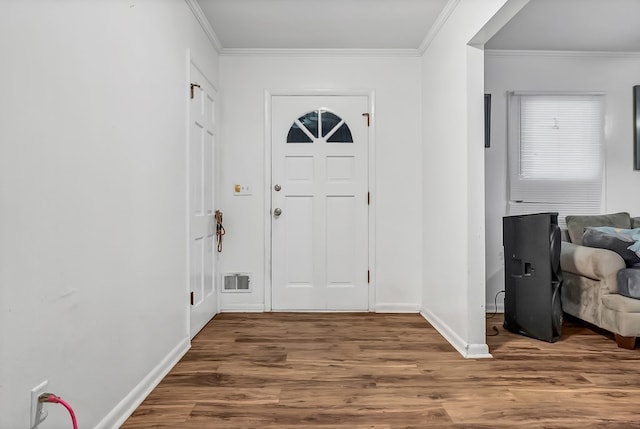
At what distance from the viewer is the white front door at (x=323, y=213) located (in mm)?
3709

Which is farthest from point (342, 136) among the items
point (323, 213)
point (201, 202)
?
point (201, 202)

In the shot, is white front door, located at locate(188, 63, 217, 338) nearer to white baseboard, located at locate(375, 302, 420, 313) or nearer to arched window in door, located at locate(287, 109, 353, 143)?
arched window in door, located at locate(287, 109, 353, 143)

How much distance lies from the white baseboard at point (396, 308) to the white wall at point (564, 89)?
2.33 feet

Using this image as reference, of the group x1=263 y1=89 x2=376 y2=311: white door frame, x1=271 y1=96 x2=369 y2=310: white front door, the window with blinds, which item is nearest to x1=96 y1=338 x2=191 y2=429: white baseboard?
x1=263 y1=89 x2=376 y2=311: white door frame

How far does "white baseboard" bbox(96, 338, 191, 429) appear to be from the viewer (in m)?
1.66

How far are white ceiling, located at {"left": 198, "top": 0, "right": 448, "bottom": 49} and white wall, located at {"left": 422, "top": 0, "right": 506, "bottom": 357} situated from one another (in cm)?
26

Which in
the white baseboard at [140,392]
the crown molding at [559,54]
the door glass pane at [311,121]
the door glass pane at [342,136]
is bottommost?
the white baseboard at [140,392]

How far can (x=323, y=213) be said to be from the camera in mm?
3709

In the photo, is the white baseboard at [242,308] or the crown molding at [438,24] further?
the white baseboard at [242,308]

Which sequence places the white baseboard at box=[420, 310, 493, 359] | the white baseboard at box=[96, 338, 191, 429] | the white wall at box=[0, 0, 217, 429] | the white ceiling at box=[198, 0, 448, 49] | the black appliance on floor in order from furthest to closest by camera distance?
the white ceiling at box=[198, 0, 448, 49]
the black appliance on floor
the white baseboard at box=[420, 310, 493, 359]
the white baseboard at box=[96, 338, 191, 429]
the white wall at box=[0, 0, 217, 429]

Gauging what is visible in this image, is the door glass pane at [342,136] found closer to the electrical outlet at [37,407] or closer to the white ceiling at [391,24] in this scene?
the white ceiling at [391,24]

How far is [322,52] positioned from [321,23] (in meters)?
0.53

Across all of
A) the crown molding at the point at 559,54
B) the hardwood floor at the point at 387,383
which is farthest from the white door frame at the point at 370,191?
the crown molding at the point at 559,54

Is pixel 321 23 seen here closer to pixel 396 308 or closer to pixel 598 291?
pixel 396 308
